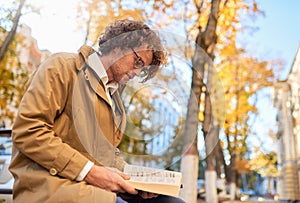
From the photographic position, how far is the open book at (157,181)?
1322 millimetres

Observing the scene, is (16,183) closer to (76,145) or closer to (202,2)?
(76,145)

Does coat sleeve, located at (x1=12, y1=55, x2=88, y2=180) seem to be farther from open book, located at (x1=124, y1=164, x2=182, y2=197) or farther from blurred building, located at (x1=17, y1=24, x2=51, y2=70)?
blurred building, located at (x1=17, y1=24, x2=51, y2=70)

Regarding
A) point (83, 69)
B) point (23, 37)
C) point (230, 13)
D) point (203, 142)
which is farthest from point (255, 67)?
point (83, 69)

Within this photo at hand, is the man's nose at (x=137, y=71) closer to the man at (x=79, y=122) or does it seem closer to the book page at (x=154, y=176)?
the man at (x=79, y=122)

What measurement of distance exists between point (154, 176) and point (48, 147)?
419 millimetres

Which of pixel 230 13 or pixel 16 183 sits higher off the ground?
pixel 230 13

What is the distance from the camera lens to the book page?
4.40 feet

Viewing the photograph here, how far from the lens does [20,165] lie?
1.24 m

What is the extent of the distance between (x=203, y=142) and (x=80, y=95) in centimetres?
110

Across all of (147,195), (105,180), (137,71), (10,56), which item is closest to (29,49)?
(10,56)

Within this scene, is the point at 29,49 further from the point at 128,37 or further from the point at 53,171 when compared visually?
the point at 53,171

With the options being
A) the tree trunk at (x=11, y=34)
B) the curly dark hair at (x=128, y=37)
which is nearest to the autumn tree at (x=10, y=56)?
the tree trunk at (x=11, y=34)

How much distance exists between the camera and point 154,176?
4.46 feet

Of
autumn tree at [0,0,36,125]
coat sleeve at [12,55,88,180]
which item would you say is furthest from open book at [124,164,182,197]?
autumn tree at [0,0,36,125]
